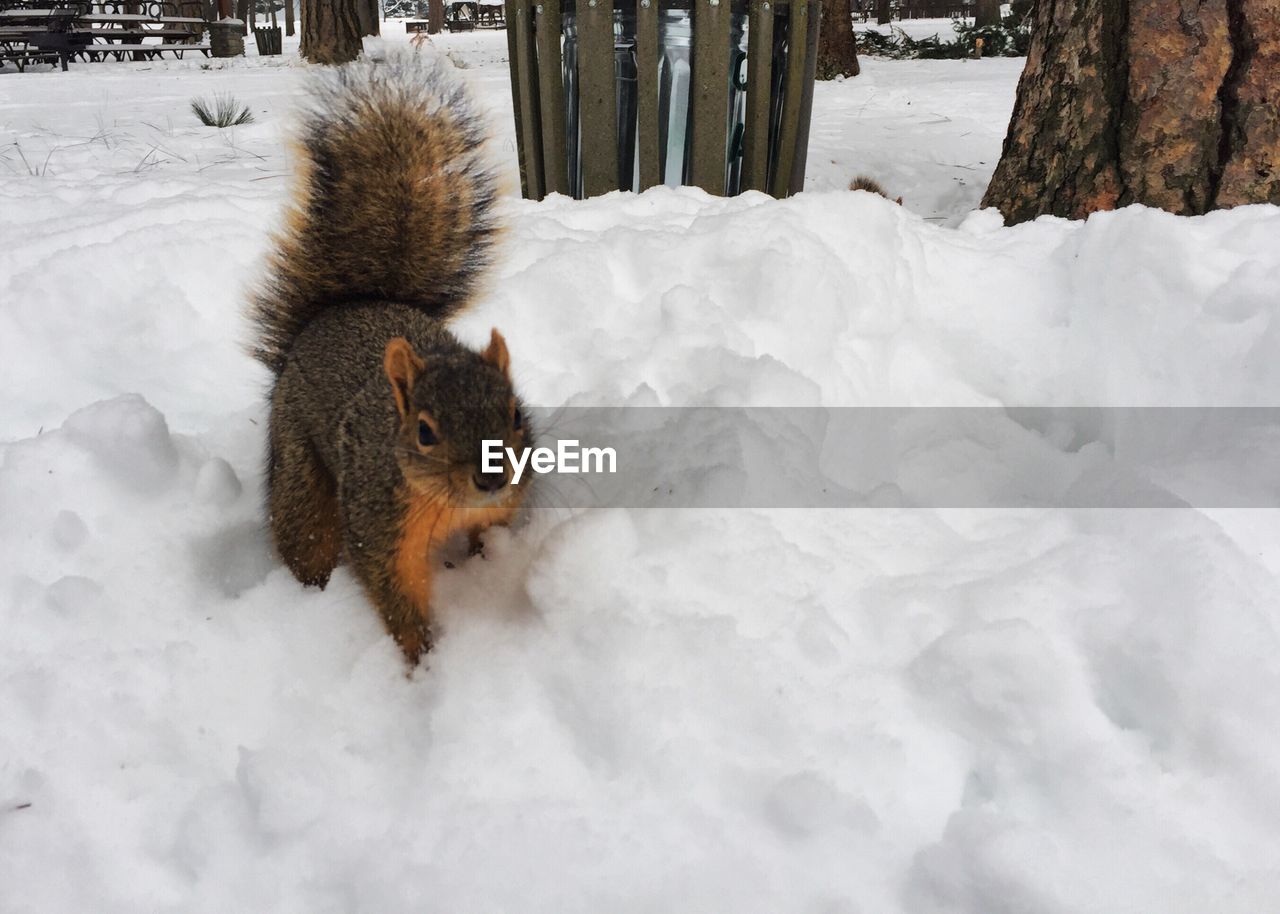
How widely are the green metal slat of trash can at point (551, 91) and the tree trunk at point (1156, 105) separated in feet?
5.91

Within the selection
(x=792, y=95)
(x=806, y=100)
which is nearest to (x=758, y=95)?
(x=792, y=95)

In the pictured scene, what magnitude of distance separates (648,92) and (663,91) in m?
0.11

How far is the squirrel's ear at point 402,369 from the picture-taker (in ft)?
5.04

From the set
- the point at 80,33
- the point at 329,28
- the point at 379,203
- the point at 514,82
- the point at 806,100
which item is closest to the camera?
the point at 379,203

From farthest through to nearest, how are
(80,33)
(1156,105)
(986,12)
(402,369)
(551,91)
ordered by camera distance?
(80,33), (986,12), (551,91), (1156,105), (402,369)

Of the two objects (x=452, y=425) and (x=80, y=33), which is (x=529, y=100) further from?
(x=80, y=33)

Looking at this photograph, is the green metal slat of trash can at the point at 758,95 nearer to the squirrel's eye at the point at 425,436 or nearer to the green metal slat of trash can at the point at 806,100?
the green metal slat of trash can at the point at 806,100

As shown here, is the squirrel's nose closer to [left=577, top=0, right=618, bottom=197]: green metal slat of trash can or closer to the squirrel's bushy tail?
the squirrel's bushy tail

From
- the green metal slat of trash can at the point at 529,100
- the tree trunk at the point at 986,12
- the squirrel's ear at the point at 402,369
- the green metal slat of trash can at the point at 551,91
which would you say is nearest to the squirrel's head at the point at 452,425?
the squirrel's ear at the point at 402,369

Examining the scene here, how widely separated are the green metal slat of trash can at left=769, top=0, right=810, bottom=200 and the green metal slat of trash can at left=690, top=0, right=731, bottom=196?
27 cm

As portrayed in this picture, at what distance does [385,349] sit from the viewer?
1.69 metres

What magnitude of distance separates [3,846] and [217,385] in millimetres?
1417

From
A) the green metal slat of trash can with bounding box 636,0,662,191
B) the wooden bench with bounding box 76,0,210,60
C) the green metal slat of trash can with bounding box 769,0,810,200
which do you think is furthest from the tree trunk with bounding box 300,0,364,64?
the green metal slat of trash can with bounding box 769,0,810,200

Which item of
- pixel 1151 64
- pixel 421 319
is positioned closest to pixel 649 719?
pixel 421 319
